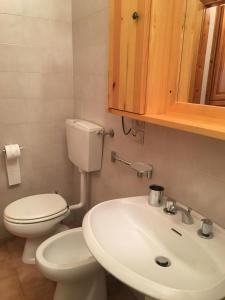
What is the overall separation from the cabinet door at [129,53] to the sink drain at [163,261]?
0.61 meters

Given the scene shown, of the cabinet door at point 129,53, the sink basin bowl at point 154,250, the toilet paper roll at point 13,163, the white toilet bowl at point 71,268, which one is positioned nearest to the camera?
the sink basin bowl at point 154,250

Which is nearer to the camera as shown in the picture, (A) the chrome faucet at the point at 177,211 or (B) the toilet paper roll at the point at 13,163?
(A) the chrome faucet at the point at 177,211

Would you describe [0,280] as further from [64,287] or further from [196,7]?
[196,7]

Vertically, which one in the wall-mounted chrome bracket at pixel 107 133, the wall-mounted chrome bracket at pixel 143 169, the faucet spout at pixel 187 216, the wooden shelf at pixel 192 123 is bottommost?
the faucet spout at pixel 187 216

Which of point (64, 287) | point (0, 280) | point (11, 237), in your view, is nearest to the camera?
point (64, 287)

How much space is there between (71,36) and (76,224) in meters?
1.67

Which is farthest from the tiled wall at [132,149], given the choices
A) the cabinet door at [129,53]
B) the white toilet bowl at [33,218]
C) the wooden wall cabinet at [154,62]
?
the white toilet bowl at [33,218]

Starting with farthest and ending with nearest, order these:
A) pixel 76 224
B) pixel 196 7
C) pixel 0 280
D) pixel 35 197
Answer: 1. pixel 76 224
2. pixel 35 197
3. pixel 0 280
4. pixel 196 7

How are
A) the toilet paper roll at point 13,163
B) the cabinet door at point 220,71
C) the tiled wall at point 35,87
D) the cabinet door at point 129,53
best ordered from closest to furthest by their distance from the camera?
the cabinet door at point 220,71 < the cabinet door at point 129,53 < the tiled wall at point 35,87 < the toilet paper roll at point 13,163

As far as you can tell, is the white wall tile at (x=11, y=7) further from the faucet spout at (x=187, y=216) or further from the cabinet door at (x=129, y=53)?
the faucet spout at (x=187, y=216)

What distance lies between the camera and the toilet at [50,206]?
1629mm

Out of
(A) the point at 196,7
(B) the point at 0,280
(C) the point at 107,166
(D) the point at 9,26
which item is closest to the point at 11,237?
(B) the point at 0,280

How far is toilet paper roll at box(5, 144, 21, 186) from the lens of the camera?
1.85m

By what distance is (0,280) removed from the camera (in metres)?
1.67
